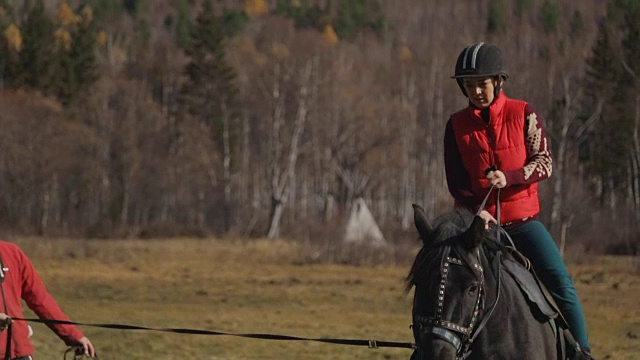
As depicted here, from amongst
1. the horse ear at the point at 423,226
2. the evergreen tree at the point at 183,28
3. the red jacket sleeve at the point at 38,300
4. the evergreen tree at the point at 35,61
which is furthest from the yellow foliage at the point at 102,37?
the horse ear at the point at 423,226

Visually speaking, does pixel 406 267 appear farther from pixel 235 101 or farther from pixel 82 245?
pixel 235 101

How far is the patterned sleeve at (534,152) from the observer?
673cm

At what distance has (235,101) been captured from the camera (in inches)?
3044

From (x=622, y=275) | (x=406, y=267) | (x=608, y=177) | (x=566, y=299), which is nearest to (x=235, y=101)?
(x=608, y=177)

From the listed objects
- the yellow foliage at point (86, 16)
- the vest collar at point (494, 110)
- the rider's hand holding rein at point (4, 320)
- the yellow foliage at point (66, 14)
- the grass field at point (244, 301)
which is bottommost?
the grass field at point (244, 301)

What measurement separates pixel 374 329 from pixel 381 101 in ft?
185

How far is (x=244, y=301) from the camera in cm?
2947

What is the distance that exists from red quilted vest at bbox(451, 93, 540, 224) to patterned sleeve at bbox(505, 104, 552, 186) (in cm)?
3

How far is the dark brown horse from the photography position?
18.3ft

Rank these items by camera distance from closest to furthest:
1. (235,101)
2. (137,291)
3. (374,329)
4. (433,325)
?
(433,325) → (374,329) → (137,291) → (235,101)

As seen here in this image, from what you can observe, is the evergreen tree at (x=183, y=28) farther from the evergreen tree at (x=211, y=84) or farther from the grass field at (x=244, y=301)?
the grass field at (x=244, y=301)

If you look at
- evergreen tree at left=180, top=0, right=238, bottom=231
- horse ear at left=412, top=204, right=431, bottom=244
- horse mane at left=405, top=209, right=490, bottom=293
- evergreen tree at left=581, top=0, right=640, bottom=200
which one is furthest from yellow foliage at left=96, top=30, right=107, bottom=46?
horse ear at left=412, top=204, right=431, bottom=244

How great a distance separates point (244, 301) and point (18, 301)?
22344mm

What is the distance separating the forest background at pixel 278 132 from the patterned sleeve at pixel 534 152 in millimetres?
39473
